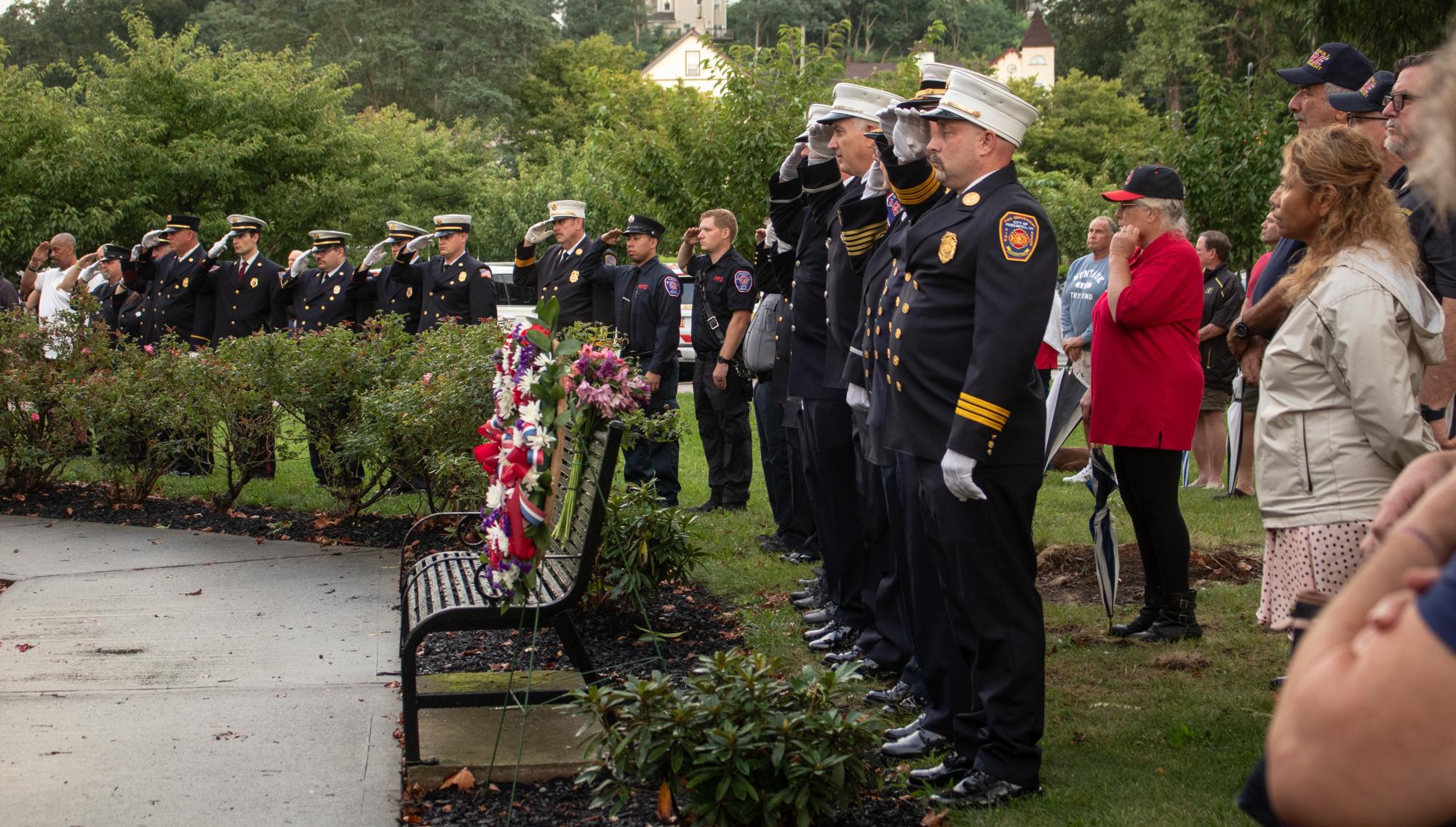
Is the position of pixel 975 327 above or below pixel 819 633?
above

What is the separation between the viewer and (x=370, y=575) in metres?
7.44

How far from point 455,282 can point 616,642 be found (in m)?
5.83

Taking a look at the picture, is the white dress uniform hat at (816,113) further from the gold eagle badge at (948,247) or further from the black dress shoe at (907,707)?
the black dress shoe at (907,707)

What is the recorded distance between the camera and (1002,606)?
400 centimetres

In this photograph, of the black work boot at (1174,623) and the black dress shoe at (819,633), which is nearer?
the black work boot at (1174,623)

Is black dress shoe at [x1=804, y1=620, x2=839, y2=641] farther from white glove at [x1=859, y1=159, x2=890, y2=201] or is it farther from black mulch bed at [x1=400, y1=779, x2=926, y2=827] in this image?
white glove at [x1=859, y1=159, x2=890, y2=201]

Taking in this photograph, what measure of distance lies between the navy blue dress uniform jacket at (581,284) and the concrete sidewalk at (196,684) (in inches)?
128

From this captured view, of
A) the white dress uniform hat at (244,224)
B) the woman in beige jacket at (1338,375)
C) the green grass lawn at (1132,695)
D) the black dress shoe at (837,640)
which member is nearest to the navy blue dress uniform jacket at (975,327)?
the woman in beige jacket at (1338,375)

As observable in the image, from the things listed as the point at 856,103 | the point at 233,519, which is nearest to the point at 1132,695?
the point at 856,103

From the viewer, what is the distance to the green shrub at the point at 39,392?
9438 mm

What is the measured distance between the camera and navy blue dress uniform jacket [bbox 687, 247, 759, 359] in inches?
362

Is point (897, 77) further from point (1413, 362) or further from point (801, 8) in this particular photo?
point (801, 8)

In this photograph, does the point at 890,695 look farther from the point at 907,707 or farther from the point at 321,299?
the point at 321,299

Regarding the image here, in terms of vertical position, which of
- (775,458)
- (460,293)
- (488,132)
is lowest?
(775,458)
